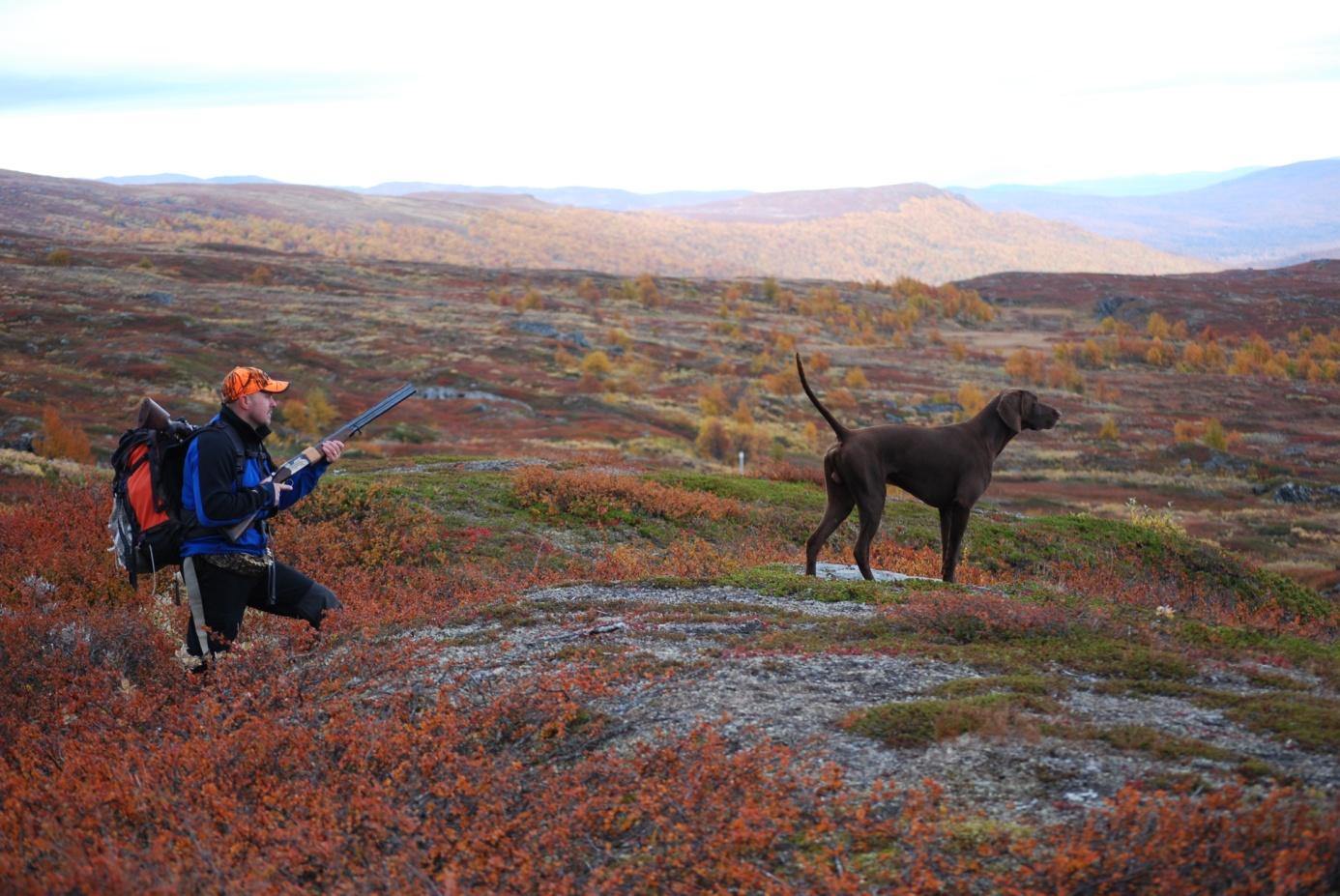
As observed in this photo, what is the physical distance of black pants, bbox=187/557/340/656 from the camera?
683cm

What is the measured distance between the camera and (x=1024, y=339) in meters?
83.2

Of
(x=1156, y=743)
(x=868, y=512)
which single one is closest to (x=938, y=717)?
(x=1156, y=743)

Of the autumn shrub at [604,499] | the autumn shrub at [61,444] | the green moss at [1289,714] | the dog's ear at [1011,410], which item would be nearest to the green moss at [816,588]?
the dog's ear at [1011,410]

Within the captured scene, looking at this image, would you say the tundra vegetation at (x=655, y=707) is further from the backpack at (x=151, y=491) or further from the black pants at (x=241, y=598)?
the backpack at (x=151, y=491)

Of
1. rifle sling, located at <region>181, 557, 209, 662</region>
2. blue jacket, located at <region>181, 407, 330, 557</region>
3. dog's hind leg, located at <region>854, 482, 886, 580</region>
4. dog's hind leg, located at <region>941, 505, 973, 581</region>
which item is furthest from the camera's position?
dog's hind leg, located at <region>941, 505, 973, 581</region>

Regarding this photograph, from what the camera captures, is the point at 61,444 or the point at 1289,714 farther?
the point at 61,444

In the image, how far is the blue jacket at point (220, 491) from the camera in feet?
21.2

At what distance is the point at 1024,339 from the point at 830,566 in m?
76.7

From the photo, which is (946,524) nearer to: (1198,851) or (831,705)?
(831,705)

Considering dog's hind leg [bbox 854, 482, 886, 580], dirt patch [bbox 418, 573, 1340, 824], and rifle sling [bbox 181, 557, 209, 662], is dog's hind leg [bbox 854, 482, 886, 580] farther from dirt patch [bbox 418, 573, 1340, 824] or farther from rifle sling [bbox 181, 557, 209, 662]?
rifle sling [bbox 181, 557, 209, 662]

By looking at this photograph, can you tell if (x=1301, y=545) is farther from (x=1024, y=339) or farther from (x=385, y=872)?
(x=1024, y=339)

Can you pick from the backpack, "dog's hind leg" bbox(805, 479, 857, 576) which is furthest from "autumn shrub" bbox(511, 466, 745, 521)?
the backpack

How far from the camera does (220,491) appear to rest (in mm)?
6473

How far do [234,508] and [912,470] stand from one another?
6.48m
